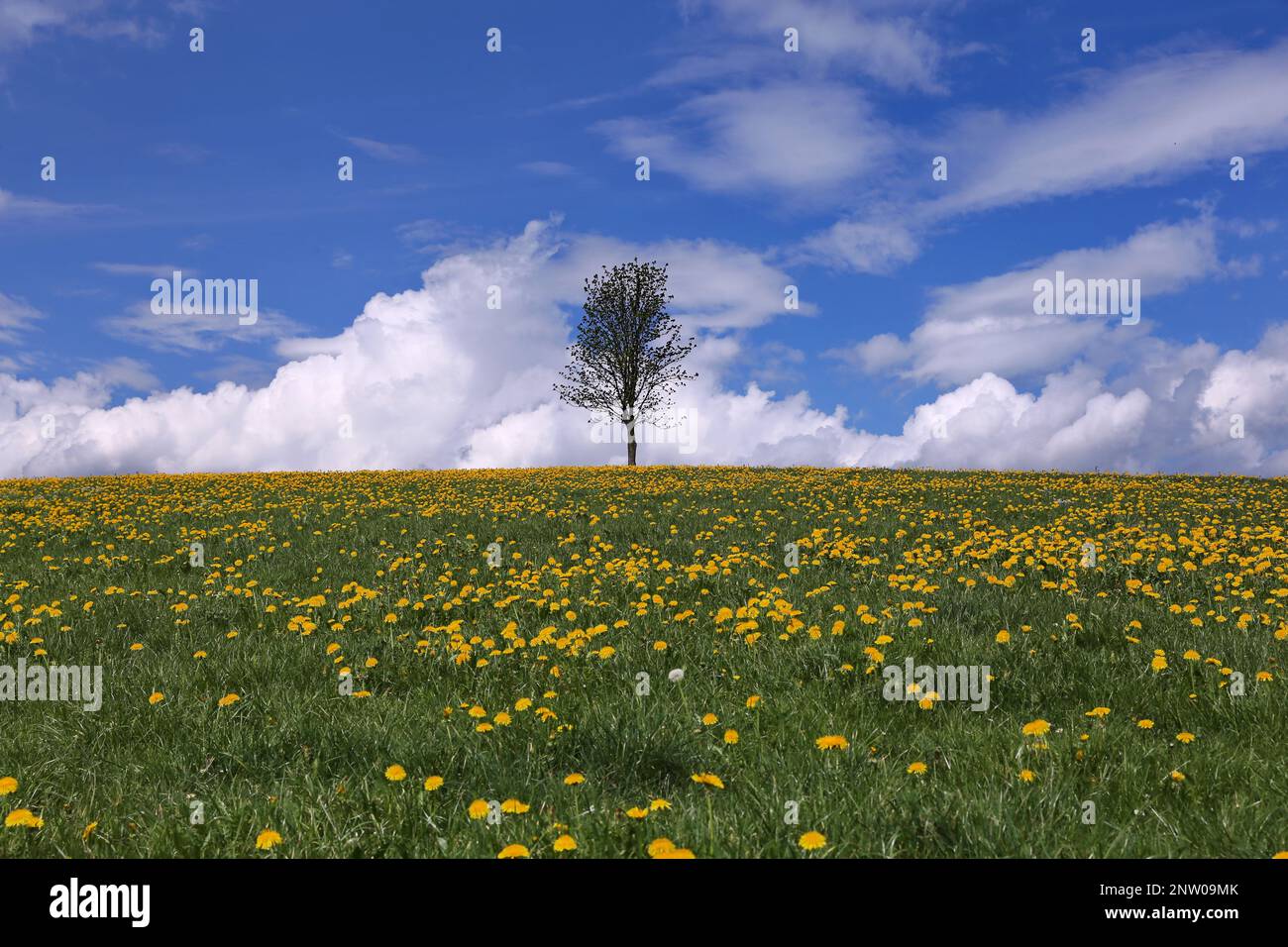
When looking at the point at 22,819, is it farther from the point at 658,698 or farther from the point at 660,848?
the point at 658,698

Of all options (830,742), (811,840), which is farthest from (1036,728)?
(811,840)

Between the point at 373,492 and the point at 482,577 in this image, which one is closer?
the point at 482,577

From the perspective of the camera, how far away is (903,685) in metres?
5.20

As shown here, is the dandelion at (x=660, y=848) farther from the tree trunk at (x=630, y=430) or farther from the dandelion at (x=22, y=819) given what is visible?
the tree trunk at (x=630, y=430)

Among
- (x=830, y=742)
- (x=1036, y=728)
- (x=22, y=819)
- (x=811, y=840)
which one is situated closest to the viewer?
(x=811, y=840)

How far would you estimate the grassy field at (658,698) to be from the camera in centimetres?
341

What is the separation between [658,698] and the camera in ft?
16.6

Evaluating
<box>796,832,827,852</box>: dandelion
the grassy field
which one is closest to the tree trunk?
the grassy field

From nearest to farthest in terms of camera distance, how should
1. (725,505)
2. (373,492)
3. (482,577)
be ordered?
(482,577), (725,505), (373,492)
